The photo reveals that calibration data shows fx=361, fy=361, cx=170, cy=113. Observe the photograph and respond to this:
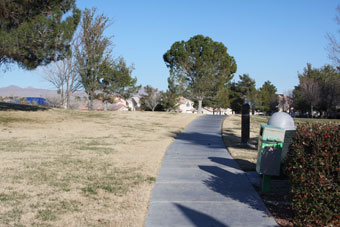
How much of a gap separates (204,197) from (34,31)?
1524cm

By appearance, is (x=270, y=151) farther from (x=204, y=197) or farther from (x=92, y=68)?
(x=92, y=68)

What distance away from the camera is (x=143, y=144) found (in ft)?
42.9

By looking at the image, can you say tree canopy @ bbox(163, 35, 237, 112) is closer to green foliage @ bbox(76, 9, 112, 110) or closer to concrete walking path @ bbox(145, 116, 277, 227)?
green foliage @ bbox(76, 9, 112, 110)

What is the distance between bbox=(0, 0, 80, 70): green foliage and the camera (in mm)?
16484

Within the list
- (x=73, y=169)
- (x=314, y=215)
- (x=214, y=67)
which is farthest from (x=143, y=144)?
(x=214, y=67)

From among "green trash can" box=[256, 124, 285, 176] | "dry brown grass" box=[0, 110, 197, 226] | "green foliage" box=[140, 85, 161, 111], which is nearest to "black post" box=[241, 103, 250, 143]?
"dry brown grass" box=[0, 110, 197, 226]

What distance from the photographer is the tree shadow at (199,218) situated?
15.6 feet

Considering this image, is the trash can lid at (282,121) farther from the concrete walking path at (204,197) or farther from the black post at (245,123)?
the black post at (245,123)

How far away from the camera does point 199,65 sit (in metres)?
49.0

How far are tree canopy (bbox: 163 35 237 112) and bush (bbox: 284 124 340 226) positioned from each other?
4391 centimetres

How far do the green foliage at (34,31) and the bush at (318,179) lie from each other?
14729 mm

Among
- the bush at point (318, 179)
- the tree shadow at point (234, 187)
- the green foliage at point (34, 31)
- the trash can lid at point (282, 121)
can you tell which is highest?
the green foliage at point (34, 31)

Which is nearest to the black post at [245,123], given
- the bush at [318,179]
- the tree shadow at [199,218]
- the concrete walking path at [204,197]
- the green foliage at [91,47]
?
the concrete walking path at [204,197]

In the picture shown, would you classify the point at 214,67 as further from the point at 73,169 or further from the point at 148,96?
the point at 73,169
